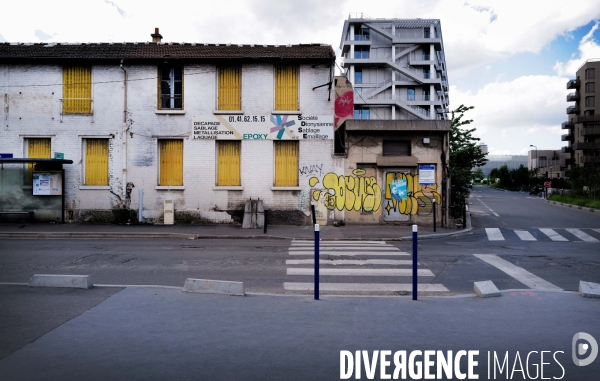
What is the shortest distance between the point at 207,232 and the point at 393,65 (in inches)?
2114

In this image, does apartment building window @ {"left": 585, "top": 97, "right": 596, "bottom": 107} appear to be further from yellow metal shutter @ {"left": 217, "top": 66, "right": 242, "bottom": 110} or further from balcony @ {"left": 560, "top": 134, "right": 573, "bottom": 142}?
yellow metal shutter @ {"left": 217, "top": 66, "right": 242, "bottom": 110}

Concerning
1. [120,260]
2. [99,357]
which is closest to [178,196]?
[120,260]

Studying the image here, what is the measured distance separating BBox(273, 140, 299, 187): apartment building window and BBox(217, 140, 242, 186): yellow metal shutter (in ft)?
5.40

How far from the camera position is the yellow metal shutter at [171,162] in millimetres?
20594

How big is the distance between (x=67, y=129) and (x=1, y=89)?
11.2ft

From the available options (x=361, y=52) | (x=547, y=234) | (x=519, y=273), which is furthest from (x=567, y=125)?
(x=519, y=273)

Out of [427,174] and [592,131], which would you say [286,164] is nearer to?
[427,174]

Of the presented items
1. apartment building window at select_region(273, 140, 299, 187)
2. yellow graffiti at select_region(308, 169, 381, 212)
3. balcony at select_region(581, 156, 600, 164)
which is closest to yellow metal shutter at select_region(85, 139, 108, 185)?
apartment building window at select_region(273, 140, 299, 187)

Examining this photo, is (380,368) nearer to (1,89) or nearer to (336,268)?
(336,268)

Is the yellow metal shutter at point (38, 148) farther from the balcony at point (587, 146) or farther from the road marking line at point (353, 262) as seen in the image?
the balcony at point (587, 146)

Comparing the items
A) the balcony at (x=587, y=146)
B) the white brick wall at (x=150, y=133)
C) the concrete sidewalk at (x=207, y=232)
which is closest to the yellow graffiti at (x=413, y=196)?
the concrete sidewalk at (x=207, y=232)

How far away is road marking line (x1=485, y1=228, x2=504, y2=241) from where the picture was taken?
17328mm

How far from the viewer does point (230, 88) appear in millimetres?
20547

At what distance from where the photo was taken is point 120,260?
1152cm
